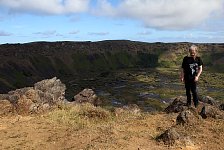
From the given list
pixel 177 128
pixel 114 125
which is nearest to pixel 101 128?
pixel 114 125

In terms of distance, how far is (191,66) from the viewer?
18766 millimetres

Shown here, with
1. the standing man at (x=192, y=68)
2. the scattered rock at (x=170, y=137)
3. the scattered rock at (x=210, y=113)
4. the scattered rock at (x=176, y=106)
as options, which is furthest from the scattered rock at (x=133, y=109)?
the scattered rock at (x=170, y=137)

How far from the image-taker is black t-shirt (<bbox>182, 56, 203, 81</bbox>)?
18.7m

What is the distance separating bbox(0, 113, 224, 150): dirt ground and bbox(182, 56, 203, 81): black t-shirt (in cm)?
212

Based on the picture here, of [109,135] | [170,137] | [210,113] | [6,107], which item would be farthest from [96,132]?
[6,107]

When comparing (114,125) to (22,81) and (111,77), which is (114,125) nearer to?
(22,81)

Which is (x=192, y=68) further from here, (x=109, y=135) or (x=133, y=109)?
(x=133, y=109)

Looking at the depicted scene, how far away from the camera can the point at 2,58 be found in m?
185

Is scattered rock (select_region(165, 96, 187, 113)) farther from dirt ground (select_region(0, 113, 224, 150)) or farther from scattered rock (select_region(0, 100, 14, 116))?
scattered rock (select_region(0, 100, 14, 116))

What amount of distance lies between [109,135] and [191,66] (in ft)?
19.0

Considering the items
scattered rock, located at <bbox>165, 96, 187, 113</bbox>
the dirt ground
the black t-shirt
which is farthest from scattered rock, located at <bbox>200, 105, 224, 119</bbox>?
scattered rock, located at <bbox>165, 96, 187, 113</bbox>

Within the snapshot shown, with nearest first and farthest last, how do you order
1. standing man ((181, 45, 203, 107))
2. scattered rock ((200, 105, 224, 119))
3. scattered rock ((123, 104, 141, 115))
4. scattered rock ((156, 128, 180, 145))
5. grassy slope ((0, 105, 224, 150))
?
scattered rock ((156, 128, 180, 145)), grassy slope ((0, 105, 224, 150)), scattered rock ((200, 105, 224, 119)), standing man ((181, 45, 203, 107)), scattered rock ((123, 104, 141, 115))

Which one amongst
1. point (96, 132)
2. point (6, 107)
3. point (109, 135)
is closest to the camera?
point (109, 135)

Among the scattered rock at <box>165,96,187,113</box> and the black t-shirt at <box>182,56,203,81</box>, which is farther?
the scattered rock at <box>165,96,187,113</box>
